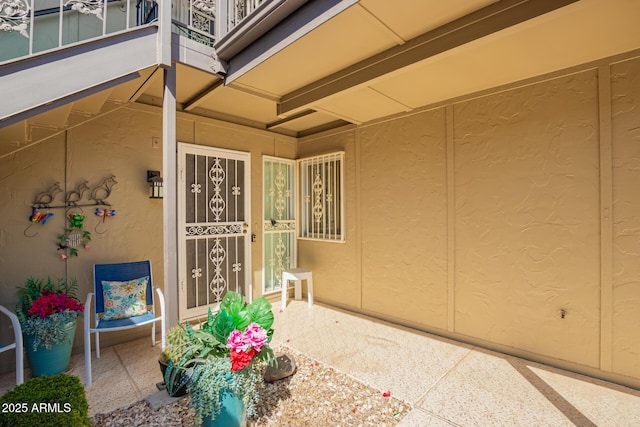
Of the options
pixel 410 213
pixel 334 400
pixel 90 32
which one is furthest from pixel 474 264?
pixel 90 32

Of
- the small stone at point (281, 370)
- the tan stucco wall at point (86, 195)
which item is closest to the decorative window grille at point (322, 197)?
the tan stucco wall at point (86, 195)

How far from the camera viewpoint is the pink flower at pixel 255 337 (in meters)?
1.87

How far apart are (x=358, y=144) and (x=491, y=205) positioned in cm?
193

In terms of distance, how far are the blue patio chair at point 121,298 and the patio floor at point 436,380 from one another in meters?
0.38

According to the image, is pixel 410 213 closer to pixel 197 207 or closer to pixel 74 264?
pixel 197 207

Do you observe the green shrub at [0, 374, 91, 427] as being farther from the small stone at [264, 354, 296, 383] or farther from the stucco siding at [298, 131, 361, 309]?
the stucco siding at [298, 131, 361, 309]

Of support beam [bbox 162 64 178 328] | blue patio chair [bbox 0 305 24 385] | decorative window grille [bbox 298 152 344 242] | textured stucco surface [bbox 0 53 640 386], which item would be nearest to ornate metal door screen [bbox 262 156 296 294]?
decorative window grille [bbox 298 152 344 242]

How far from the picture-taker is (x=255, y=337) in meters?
1.89

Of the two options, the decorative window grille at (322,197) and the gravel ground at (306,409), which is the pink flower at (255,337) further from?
the decorative window grille at (322,197)

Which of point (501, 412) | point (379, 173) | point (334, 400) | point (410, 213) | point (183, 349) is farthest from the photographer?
point (379, 173)

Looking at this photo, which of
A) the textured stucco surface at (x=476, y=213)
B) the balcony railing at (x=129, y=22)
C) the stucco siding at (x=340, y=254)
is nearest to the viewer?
the textured stucco surface at (x=476, y=213)

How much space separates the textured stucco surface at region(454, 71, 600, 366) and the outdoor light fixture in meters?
3.41

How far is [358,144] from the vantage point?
14.4ft

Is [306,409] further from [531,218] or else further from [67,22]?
[67,22]
